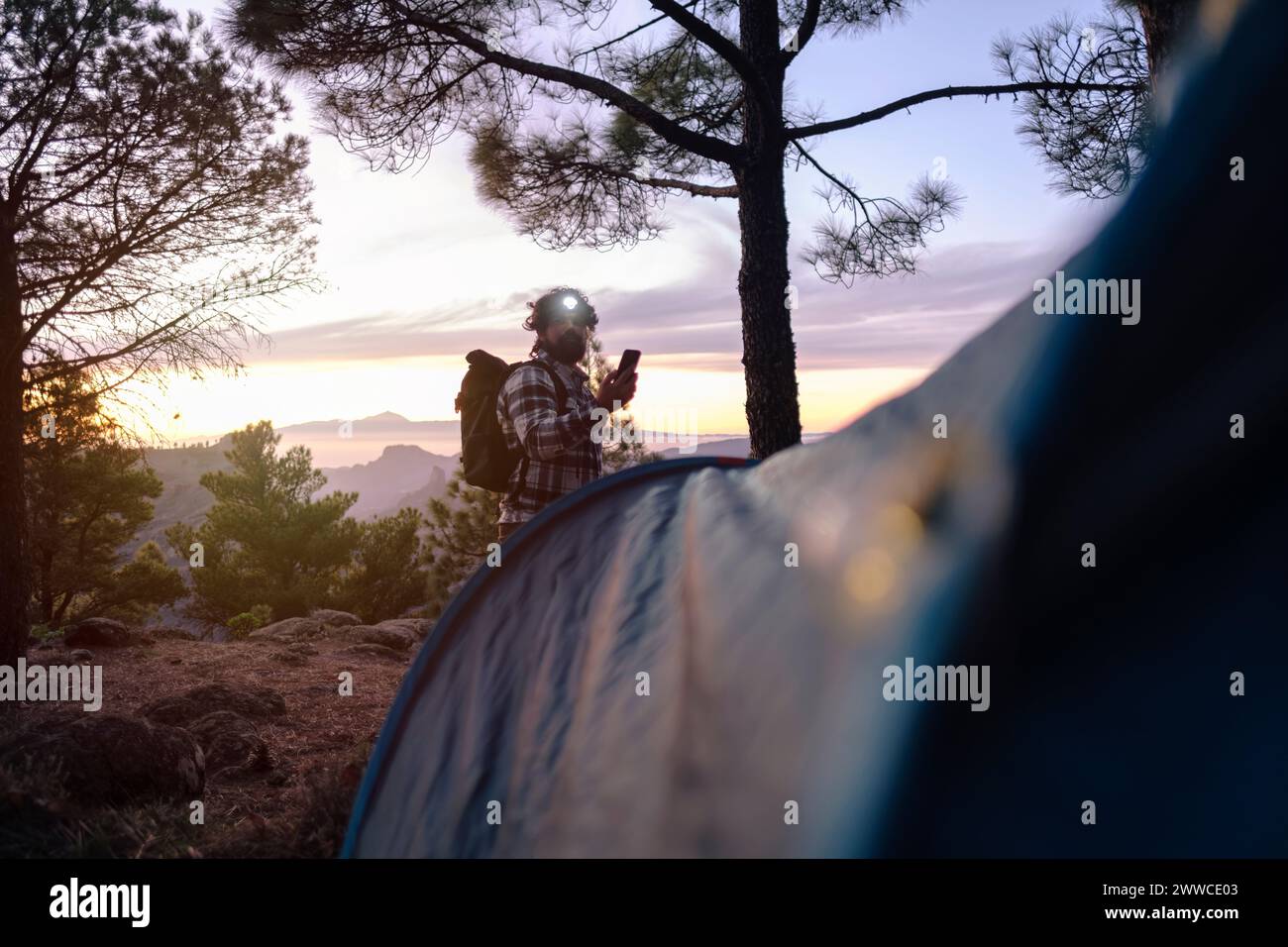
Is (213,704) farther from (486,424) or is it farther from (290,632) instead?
(290,632)

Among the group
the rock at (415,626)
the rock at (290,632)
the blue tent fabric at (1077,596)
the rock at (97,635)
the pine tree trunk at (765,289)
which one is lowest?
the rock at (290,632)

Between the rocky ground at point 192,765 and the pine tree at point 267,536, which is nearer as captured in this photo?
the rocky ground at point 192,765

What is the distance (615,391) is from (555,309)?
463mm

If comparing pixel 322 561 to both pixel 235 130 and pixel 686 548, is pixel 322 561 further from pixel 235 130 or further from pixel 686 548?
pixel 686 548

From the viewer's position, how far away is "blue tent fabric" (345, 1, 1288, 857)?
875mm

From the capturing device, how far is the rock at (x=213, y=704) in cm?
627

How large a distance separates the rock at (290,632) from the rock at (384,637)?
0.90m

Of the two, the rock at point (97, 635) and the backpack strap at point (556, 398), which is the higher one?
the backpack strap at point (556, 398)

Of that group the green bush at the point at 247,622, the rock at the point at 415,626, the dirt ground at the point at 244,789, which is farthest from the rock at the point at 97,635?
the green bush at the point at 247,622

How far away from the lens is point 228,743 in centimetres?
564

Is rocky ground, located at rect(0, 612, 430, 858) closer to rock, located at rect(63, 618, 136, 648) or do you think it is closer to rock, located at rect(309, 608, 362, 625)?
rock, located at rect(63, 618, 136, 648)

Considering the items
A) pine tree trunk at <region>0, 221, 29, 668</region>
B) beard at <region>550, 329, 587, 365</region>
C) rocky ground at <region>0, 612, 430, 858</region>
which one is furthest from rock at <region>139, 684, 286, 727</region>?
beard at <region>550, 329, 587, 365</region>

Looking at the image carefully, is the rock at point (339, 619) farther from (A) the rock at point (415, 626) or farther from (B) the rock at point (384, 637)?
(B) the rock at point (384, 637)

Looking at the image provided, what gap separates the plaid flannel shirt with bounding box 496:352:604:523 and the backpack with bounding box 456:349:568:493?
5 cm
